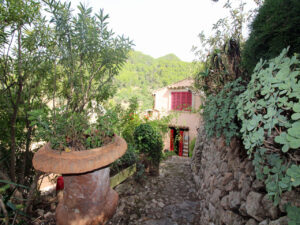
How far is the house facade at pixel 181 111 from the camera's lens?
10.4 meters

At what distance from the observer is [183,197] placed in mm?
3516

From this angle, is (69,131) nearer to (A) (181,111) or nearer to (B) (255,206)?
(B) (255,206)

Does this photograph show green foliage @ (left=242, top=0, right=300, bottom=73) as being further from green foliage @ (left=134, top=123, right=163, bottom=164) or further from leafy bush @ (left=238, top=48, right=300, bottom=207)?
green foliage @ (left=134, top=123, right=163, bottom=164)

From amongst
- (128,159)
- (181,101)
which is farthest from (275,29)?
(181,101)

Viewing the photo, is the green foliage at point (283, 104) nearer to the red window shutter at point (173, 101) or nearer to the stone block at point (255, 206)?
the stone block at point (255, 206)

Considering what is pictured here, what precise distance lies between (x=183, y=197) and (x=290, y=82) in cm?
340

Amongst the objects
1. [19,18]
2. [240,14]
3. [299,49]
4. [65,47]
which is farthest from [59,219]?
[240,14]

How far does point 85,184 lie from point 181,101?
32.9 feet

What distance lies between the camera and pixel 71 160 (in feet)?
5.05

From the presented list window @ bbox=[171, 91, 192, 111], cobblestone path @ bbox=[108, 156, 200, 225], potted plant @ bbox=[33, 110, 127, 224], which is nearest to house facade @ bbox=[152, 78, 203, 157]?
window @ bbox=[171, 91, 192, 111]

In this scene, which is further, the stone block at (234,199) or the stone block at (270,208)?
the stone block at (234,199)

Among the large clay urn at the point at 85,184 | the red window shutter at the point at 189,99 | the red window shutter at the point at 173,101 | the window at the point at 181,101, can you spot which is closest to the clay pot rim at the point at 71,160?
the large clay urn at the point at 85,184

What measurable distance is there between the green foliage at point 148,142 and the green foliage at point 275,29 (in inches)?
118

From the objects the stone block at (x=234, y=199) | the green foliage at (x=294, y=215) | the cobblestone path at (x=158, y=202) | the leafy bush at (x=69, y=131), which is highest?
the leafy bush at (x=69, y=131)
